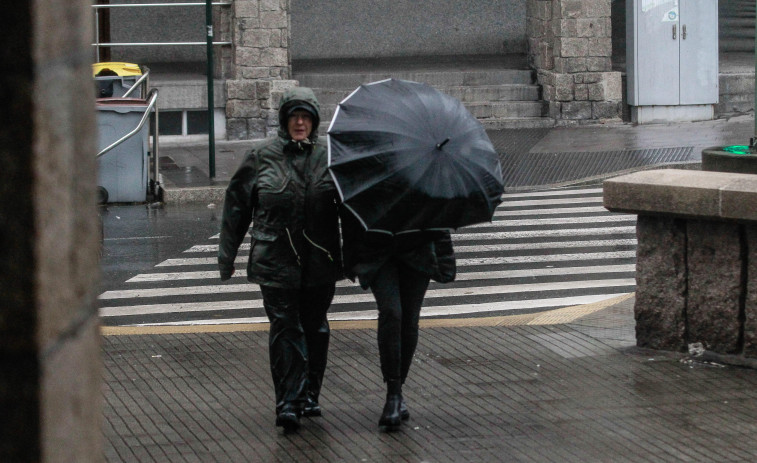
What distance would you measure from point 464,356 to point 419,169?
6.04ft

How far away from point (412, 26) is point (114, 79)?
8.54 m

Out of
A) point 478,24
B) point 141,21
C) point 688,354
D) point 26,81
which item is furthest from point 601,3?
point 26,81

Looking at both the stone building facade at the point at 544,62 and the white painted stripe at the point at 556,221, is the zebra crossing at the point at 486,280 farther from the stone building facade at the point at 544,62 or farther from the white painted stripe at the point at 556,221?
the stone building facade at the point at 544,62

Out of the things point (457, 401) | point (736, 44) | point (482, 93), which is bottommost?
point (457, 401)

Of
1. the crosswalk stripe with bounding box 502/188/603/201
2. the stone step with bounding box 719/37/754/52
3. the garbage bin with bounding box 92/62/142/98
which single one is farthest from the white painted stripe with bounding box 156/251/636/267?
the stone step with bounding box 719/37/754/52

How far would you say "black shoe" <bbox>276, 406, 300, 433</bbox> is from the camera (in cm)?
539

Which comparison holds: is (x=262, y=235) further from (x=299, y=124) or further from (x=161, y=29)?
(x=161, y=29)

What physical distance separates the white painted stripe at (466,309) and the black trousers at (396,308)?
244cm

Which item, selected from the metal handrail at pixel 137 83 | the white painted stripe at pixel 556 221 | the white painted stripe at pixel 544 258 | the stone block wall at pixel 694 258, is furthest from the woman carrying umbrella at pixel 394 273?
the metal handrail at pixel 137 83

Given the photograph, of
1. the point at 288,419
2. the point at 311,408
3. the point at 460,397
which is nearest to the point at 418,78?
the point at 460,397

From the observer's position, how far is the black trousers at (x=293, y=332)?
17.9 feet

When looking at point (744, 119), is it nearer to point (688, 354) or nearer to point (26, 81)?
point (688, 354)

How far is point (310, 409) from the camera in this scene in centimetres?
564

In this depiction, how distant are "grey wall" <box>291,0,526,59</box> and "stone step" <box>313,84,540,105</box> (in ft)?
11.7
